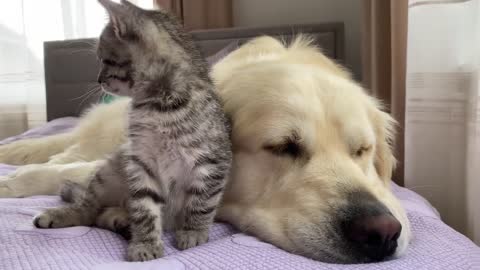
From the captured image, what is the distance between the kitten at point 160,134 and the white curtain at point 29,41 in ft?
9.95

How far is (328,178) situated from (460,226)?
117cm

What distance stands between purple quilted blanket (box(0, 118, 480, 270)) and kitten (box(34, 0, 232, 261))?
0.21 feet

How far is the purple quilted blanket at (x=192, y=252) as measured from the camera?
974 millimetres

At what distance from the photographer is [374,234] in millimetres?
1015

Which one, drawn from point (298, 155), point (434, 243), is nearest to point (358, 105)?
point (298, 155)

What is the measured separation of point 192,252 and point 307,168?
361mm

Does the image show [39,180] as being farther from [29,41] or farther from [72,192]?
[29,41]

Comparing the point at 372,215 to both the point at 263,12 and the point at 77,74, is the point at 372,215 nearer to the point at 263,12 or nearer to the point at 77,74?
the point at 263,12

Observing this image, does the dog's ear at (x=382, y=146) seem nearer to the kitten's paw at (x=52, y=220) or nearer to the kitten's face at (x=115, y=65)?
the kitten's face at (x=115, y=65)

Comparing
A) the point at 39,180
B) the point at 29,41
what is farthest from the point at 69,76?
the point at 39,180

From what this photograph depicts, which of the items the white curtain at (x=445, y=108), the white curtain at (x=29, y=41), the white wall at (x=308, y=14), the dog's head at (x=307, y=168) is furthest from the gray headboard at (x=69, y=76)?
the dog's head at (x=307, y=168)

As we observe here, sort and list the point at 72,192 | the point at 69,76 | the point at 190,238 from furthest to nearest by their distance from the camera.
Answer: the point at 69,76 → the point at 72,192 → the point at 190,238

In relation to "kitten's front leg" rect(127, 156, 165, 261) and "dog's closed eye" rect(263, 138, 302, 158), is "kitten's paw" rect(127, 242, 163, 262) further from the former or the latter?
"dog's closed eye" rect(263, 138, 302, 158)

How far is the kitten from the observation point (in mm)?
1183
